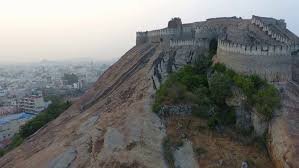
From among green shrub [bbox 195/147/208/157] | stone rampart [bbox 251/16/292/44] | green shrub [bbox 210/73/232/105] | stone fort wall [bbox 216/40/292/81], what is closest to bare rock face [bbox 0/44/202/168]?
green shrub [bbox 195/147/208/157]

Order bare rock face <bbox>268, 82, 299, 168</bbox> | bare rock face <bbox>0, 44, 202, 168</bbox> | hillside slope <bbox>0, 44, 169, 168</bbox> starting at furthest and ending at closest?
bare rock face <bbox>0, 44, 202, 168</bbox>, hillside slope <bbox>0, 44, 169, 168</bbox>, bare rock face <bbox>268, 82, 299, 168</bbox>

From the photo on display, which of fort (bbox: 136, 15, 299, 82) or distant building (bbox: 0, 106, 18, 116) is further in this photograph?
distant building (bbox: 0, 106, 18, 116)

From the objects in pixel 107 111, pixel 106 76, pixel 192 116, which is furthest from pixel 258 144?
pixel 106 76

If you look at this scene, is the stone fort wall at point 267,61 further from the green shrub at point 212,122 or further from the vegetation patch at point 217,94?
the green shrub at point 212,122

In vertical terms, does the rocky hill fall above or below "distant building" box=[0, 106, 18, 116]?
above

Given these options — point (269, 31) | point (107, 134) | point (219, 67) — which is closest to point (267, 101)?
point (219, 67)

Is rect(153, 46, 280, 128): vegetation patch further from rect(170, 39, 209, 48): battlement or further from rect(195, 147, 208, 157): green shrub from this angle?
rect(170, 39, 209, 48): battlement
